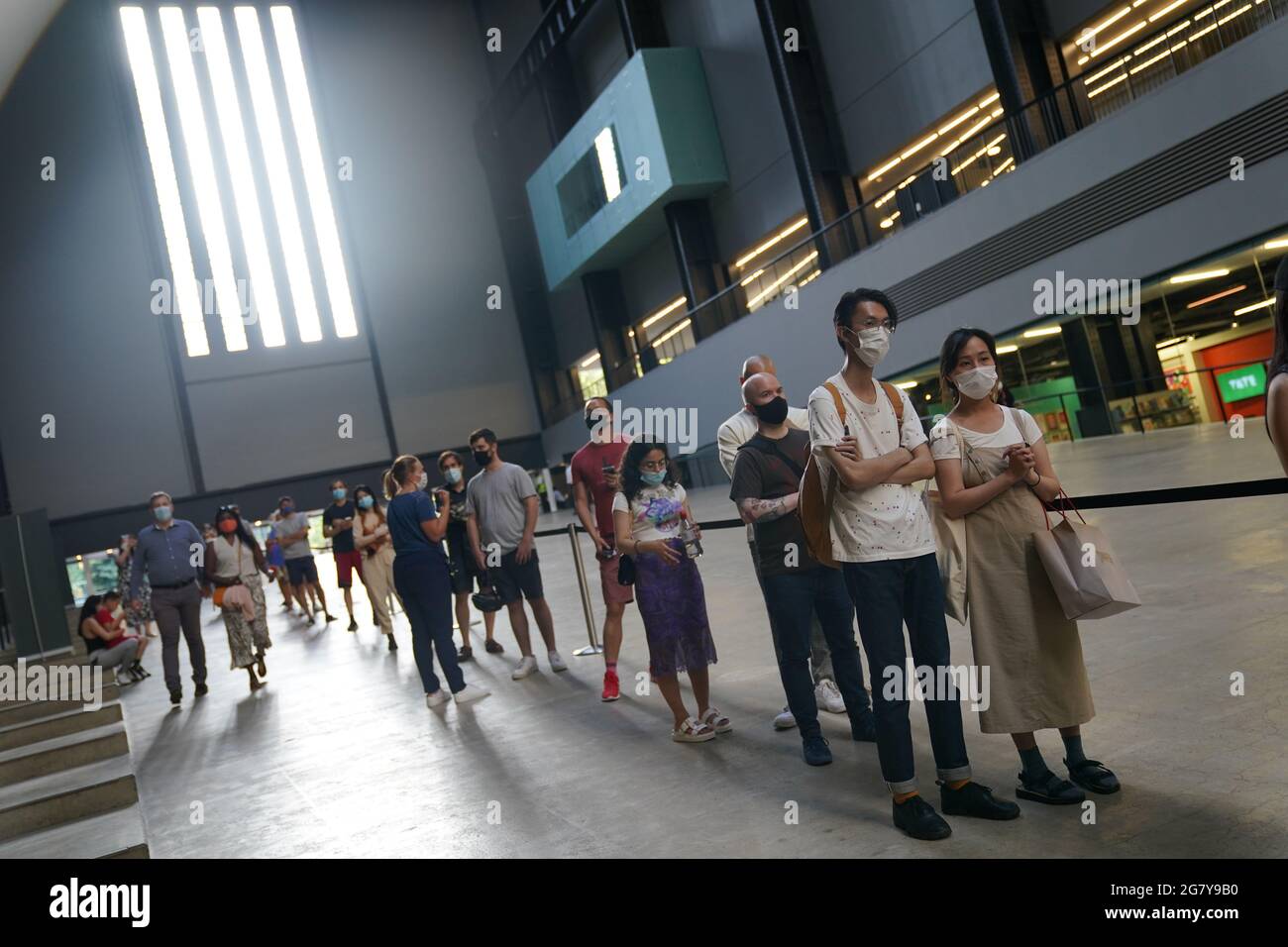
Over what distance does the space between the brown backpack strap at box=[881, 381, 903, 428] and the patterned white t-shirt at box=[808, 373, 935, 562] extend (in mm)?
16

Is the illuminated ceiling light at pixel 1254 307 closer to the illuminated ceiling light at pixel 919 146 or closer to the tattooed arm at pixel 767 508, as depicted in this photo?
the illuminated ceiling light at pixel 919 146

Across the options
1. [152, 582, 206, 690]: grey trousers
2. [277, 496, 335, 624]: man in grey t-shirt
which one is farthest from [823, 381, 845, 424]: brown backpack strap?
[277, 496, 335, 624]: man in grey t-shirt

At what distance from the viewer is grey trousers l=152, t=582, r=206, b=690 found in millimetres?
8891

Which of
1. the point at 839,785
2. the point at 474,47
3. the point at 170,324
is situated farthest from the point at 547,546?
the point at 474,47

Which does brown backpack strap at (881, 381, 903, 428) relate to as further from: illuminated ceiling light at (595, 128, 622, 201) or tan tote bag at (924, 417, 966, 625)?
illuminated ceiling light at (595, 128, 622, 201)

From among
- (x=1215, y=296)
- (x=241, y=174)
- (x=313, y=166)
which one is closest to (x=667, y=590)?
(x=1215, y=296)

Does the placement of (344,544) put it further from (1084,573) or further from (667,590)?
(1084,573)

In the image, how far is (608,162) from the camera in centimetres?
2581

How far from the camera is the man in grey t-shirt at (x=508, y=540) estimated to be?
7461 mm

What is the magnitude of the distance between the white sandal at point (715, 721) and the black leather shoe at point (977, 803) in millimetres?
1618

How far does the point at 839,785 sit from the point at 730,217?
21706 millimetres

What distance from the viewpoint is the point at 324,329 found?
31.4 m
